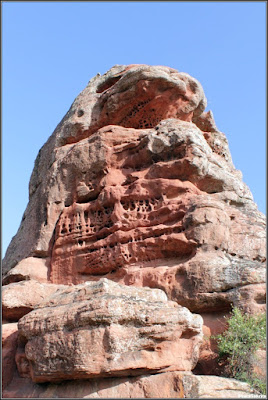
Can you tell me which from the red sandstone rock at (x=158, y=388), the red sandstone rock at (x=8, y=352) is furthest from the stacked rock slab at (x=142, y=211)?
the red sandstone rock at (x=158, y=388)

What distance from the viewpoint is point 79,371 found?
6566 millimetres

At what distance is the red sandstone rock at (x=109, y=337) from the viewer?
6.59 meters

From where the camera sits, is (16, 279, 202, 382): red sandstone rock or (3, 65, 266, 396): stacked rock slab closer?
(16, 279, 202, 382): red sandstone rock

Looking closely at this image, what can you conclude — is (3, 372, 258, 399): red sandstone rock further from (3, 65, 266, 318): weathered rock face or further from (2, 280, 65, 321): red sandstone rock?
(2, 280, 65, 321): red sandstone rock

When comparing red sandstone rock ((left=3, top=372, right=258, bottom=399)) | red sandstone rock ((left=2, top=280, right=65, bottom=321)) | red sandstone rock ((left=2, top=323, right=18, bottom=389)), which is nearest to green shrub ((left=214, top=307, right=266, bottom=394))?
red sandstone rock ((left=3, top=372, right=258, bottom=399))

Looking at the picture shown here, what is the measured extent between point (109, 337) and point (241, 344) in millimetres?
2710

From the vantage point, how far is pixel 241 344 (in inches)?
310

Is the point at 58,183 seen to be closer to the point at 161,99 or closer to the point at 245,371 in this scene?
the point at 161,99

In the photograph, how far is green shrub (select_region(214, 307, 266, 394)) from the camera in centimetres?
770

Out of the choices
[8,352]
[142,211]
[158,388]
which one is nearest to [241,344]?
[158,388]

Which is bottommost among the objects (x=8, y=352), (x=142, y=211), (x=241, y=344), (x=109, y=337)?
(x=8, y=352)

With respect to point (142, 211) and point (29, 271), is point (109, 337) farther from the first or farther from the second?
point (29, 271)

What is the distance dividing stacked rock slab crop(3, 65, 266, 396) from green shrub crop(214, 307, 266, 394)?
1.60 feet

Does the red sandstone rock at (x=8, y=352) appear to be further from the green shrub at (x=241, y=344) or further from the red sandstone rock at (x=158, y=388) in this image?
the green shrub at (x=241, y=344)
